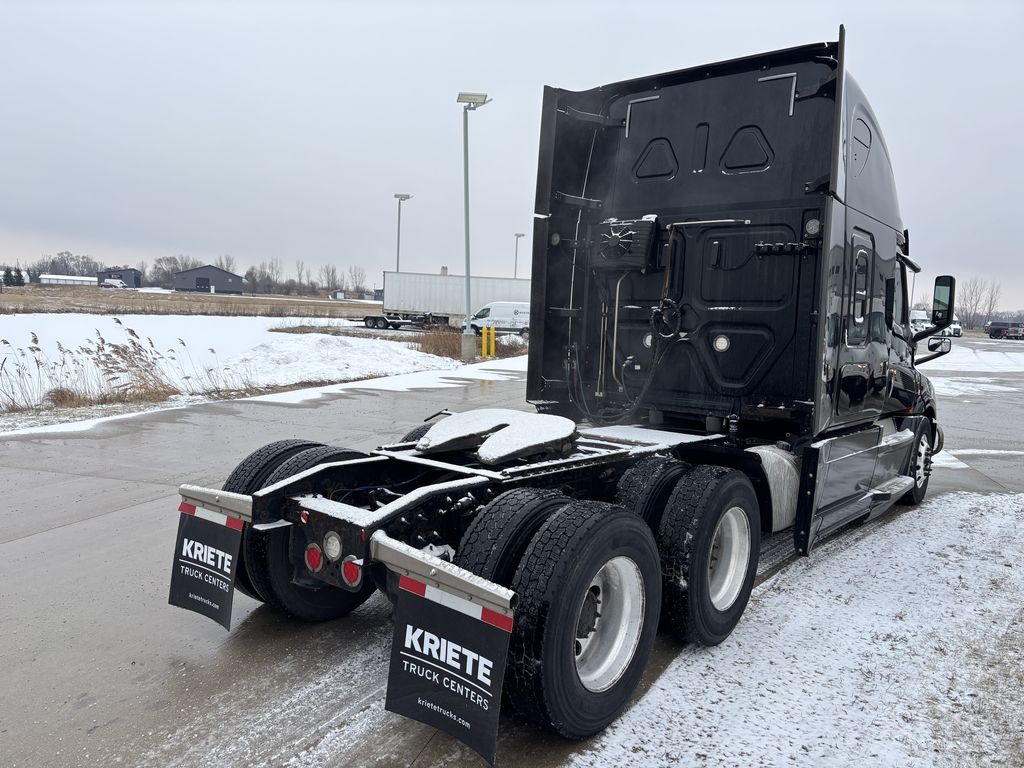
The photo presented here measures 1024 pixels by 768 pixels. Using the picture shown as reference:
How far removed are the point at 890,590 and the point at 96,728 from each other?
13.9ft

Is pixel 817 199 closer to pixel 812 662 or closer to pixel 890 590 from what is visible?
pixel 890 590

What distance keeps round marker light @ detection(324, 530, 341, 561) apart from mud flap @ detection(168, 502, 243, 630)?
0.48m

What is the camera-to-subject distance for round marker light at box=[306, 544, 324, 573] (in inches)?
125

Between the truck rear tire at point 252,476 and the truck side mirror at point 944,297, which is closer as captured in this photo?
the truck rear tire at point 252,476

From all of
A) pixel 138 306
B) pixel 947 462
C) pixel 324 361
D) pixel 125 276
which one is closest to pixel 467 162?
pixel 324 361

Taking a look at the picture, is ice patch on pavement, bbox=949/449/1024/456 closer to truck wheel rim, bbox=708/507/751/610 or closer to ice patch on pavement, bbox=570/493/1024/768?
ice patch on pavement, bbox=570/493/1024/768

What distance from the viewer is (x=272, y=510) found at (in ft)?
11.0

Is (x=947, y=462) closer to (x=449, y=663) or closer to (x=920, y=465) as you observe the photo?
A: (x=920, y=465)

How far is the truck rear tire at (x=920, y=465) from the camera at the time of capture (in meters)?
6.58

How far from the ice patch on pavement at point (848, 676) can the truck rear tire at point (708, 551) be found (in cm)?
18

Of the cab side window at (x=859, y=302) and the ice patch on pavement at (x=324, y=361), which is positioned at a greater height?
the cab side window at (x=859, y=302)

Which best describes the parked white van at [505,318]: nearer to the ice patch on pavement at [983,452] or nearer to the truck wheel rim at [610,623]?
the ice patch on pavement at [983,452]

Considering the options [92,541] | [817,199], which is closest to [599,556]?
[817,199]

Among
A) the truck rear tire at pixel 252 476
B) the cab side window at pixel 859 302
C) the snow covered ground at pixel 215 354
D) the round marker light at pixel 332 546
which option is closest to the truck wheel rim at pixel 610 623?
the round marker light at pixel 332 546
